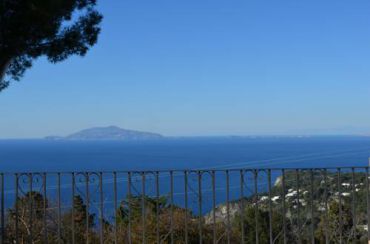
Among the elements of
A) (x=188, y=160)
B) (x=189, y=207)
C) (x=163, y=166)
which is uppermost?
(x=189, y=207)

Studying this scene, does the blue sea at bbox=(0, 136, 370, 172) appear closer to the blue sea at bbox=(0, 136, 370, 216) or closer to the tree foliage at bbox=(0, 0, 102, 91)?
the blue sea at bbox=(0, 136, 370, 216)

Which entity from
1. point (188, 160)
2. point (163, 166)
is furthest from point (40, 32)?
point (188, 160)

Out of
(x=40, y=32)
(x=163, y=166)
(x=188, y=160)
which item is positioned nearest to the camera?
(x=40, y=32)

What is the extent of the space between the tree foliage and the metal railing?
4.12 ft

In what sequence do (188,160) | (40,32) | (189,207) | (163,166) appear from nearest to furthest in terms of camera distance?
(40,32) → (189,207) → (163,166) → (188,160)

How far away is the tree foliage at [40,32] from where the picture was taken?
4.25 meters

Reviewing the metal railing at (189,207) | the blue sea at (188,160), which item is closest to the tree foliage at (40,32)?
the metal railing at (189,207)

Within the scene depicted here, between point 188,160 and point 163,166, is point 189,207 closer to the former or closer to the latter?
point 163,166

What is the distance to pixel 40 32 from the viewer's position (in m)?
4.45

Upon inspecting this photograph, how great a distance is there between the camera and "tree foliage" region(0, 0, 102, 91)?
167 inches

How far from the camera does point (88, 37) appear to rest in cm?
484

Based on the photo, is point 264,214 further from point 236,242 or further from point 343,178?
point 343,178

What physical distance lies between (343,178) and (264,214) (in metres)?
2.05

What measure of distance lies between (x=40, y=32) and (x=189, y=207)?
295cm
